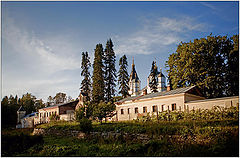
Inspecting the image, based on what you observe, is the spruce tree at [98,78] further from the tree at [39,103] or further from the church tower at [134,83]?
the tree at [39,103]

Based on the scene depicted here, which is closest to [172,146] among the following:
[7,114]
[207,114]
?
[207,114]

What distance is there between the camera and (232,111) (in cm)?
1631

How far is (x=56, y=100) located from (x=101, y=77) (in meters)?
39.4

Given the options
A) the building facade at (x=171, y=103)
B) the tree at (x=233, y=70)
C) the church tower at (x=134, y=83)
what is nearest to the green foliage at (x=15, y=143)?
the building facade at (x=171, y=103)

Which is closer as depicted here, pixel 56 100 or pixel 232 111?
pixel 232 111

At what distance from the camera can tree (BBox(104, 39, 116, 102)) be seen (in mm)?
37469

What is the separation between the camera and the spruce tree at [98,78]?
34.8 metres

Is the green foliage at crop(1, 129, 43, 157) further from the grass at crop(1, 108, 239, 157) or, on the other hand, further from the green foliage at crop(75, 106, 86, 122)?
the green foliage at crop(75, 106, 86, 122)

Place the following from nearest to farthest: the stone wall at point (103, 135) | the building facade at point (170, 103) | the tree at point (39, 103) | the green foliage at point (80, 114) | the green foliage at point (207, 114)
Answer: the stone wall at point (103, 135) → the green foliage at point (207, 114) → the building facade at point (170, 103) → the green foliage at point (80, 114) → the tree at point (39, 103)

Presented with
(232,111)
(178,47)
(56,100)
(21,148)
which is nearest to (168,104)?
(232,111)

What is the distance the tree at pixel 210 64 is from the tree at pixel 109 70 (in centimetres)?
1474

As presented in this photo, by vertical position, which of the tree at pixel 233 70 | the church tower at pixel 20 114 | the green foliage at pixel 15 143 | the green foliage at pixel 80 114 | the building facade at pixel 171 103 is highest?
the tree at pixel 233 70

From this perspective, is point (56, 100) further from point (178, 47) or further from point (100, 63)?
point (178, 47)

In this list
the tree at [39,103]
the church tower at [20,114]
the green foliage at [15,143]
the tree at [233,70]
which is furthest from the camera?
the tree at [39,103]
